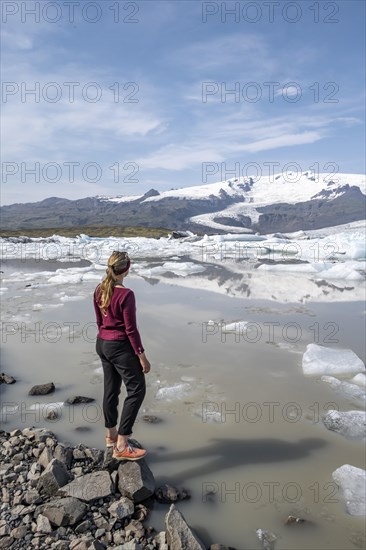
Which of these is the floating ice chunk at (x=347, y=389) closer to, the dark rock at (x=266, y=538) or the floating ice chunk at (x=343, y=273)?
the dark rock at (x=266, y=538)

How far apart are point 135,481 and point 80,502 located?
56cm

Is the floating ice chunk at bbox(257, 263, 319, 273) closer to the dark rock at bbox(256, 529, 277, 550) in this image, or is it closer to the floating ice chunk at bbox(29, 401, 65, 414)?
the floating ice chunk at bbox(29, 401, 65, 414)

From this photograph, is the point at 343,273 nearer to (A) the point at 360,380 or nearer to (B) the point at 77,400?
(A) the point at 360,380

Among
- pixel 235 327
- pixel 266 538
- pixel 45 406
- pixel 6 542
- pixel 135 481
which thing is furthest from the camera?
pixel 235 327

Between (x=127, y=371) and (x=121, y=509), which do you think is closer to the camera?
(x=121, y=509)

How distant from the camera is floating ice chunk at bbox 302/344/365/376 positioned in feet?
24.4

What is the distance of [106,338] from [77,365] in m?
3.72

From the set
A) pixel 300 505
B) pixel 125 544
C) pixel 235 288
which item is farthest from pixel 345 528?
pixel 235 288

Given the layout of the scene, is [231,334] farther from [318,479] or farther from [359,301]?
[359,301]

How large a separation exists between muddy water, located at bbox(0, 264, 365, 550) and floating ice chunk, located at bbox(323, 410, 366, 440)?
0.50ft

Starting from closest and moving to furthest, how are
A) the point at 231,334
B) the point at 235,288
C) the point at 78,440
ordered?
the point at 78,440, the point at 231,334, the point at 235,288

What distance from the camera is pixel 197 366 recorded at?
7758mm

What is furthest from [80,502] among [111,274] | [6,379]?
[6,379]

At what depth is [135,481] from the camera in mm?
4035
